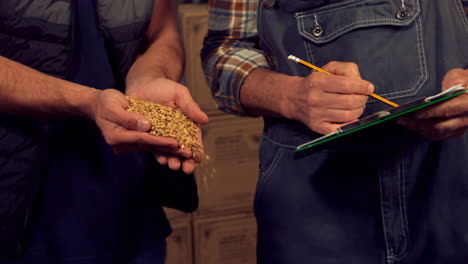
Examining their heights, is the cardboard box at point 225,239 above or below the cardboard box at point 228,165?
below

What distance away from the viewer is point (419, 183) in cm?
110

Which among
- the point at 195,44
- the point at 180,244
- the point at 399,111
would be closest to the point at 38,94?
the point at 399,111

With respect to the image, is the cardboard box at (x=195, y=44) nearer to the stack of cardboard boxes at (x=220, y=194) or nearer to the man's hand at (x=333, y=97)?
the stack of cardboard boxes at (x=220, y=194)

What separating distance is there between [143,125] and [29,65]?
27 centimetres

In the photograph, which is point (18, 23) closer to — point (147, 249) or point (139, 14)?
point (139, 14)

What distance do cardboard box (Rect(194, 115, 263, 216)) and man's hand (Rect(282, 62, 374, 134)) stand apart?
122cm

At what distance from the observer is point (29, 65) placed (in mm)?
1004

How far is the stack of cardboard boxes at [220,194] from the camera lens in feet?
7.44

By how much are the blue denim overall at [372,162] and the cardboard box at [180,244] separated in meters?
1.18

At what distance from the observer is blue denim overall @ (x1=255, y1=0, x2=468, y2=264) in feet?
3.49

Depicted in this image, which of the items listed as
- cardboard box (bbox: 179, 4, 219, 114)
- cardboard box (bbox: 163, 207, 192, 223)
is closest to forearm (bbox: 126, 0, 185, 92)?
cardboard box (bbox: 179, 4, 219, 114)

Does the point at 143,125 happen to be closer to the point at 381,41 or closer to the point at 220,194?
the point at 381,41

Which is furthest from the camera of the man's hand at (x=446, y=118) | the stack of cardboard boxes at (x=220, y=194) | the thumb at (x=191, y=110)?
the stack of cardboard boxes at (x=220, y=194)

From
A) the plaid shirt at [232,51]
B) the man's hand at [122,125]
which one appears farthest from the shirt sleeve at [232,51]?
the man's hand at [122,125]
